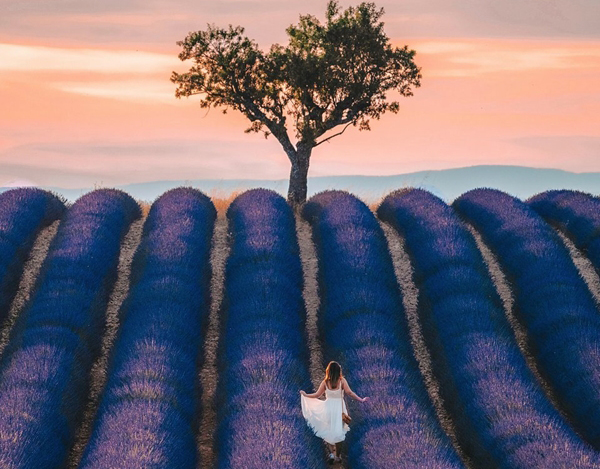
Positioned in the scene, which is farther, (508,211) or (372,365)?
(508,211)

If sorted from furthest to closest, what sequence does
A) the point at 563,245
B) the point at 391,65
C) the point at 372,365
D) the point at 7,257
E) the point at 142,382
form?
the point at 391,65, the point at 563,245, the point at 7,257, the point at 372,365, the point at 142,382

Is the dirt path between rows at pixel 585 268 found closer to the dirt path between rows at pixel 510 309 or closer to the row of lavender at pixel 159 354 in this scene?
the dirt path between rows at pixel 510 309

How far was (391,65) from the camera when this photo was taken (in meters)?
21.6

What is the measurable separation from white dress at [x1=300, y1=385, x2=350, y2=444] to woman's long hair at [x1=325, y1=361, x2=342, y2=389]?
0.08 metres

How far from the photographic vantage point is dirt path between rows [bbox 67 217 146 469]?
10.7m

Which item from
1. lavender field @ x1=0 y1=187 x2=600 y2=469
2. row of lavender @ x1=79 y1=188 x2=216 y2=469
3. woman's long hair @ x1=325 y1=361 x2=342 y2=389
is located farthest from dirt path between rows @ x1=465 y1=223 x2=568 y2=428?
row of lavender @ x1=79 y1=188 x2=216 y2=469

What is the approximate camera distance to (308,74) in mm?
21328

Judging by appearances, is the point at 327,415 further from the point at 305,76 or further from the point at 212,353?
the point at 305,76

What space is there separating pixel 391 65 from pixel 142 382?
534 inches

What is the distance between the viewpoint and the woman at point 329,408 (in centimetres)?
936

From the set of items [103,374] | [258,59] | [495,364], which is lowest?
[103,374]

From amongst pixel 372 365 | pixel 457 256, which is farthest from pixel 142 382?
pixel 457 256

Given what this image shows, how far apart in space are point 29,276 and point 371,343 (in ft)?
22.9

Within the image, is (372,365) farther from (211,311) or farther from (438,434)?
(211,311)
